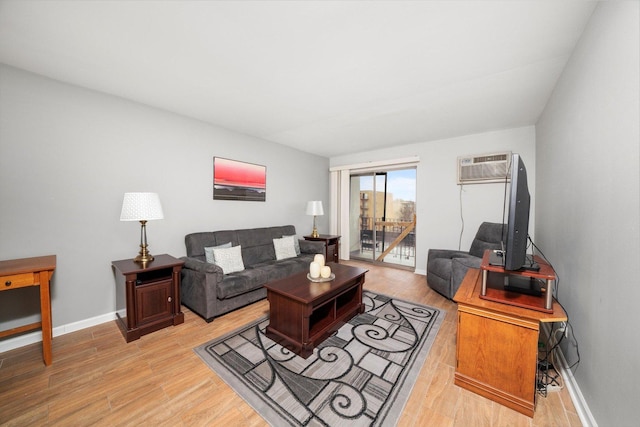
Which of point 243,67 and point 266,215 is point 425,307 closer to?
point 266,215

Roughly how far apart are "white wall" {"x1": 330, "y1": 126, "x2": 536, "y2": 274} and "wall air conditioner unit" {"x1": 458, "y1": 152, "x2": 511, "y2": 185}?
9cm

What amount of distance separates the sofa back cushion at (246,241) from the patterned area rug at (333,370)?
1.23 meters

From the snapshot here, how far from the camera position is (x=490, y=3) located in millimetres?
1310

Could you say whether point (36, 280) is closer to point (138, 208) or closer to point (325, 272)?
point (138, 208)

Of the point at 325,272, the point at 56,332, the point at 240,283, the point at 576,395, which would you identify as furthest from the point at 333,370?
the point at 56,332

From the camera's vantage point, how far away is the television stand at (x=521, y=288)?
1.33 m

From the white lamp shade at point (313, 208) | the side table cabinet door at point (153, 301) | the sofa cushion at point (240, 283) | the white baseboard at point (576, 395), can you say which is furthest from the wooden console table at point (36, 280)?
the white baseboard at point (576, 395)

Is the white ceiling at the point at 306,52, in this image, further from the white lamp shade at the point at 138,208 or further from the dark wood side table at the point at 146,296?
the dark wood side table at the point at 146,296

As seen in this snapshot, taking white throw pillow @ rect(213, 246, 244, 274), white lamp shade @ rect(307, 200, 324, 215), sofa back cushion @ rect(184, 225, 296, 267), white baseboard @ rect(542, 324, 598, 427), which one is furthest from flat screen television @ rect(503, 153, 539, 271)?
white lamp shade @ rect(307, 200, 324, 215)

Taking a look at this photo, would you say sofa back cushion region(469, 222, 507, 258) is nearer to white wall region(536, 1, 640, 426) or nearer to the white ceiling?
white wall region(536, 1, 640, 426)

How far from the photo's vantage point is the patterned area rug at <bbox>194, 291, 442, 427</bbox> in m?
1.36

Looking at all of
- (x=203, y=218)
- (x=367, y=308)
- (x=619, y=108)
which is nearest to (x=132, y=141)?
(x=203, y=218)

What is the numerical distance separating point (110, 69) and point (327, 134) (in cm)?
266

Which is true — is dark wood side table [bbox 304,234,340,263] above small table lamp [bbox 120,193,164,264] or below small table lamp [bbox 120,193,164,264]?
below
